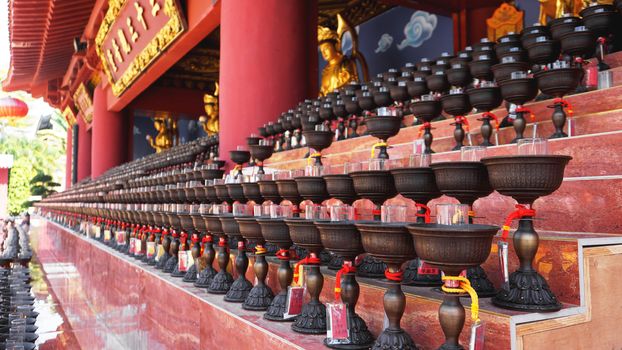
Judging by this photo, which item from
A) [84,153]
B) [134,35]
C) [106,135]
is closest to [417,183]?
[134,35]

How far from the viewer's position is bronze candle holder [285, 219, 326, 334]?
1.14m

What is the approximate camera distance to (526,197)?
0.93 m

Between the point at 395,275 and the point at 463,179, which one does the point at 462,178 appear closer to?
the point at 463,179

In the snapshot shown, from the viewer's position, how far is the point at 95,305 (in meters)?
3.15

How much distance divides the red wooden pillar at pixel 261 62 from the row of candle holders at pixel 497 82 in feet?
2.82

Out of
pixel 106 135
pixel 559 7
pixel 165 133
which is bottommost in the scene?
pixel 106 135

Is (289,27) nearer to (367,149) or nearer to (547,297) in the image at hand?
(367,149)

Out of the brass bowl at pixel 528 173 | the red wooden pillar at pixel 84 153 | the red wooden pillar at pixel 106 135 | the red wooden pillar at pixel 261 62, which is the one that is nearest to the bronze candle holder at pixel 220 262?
the brass bowl at pixel 528 173

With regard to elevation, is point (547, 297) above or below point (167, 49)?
below

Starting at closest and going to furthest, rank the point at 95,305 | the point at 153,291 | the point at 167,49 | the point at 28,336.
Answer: the point at 28,336 → the point at 153,291 → the point at 95,305 → the point at 167,49

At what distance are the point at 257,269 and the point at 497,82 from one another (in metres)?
1.06

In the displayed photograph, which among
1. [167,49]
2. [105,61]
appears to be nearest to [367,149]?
[167,49]

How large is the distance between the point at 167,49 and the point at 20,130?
21707 millimetres

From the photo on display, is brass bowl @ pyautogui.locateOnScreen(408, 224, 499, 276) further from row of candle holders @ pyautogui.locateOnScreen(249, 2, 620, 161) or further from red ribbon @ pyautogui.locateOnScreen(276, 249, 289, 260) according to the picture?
row of candle holders @ pyautogui.locateOnScreen(249, 2, 620, 161)
